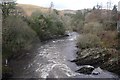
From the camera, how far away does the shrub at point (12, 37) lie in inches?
1335

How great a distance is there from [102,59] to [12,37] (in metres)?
14.1

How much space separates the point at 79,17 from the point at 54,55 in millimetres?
45976

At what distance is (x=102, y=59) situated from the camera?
33.8m

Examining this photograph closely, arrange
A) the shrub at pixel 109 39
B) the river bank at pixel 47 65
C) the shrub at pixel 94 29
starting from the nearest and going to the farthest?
1. the river bank at pixel 47 65
2. the shrub at pixel 109 39
3. the shrub at pixel 94 29

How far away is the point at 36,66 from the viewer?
31.4 m

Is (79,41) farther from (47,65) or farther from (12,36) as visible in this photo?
(12,36)

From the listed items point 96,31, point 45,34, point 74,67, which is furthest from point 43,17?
point 74,67

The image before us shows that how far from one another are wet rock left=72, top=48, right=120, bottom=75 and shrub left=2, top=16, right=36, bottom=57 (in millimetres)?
9325

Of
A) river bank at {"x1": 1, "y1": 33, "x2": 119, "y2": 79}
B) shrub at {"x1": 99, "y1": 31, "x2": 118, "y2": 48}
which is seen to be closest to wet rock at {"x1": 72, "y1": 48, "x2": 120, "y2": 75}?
river bank at {"x1": 1, "y1": 33, "x2": 119, "y2": 79}

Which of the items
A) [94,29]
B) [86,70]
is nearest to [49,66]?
[86,70]

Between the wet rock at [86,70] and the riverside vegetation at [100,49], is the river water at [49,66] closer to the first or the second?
the wet rock at [86,70]

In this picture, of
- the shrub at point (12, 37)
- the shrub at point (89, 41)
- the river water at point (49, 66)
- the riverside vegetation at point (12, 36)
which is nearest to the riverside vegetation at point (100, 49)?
the shrub at point (89, 41)

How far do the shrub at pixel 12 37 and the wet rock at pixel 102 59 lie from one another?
932cm

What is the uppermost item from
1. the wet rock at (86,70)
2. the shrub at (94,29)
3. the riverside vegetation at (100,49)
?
the shrub at (94,29)
